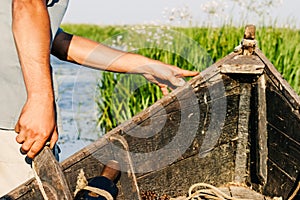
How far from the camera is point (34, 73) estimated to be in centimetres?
185

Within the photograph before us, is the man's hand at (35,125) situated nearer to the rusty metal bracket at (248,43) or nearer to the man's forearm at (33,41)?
the man's forearm at (33,41)

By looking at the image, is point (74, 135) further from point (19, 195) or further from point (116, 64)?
point (19, 195)

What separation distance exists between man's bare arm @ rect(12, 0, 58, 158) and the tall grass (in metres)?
2.91

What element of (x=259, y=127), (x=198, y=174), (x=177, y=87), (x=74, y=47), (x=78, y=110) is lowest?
(x=78, y=110)

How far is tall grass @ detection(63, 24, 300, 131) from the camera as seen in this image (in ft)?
16.0

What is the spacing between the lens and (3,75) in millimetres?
2143

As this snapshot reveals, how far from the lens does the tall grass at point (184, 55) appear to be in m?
4.88

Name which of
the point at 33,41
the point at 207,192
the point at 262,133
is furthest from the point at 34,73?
the point at 262,133

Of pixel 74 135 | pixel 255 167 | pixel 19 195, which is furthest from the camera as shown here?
pixel 74 135

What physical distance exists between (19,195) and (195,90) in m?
1.07

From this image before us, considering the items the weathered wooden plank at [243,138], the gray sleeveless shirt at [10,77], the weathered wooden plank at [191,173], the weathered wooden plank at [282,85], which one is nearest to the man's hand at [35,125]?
the gray sleeveless shirt at [10,77]

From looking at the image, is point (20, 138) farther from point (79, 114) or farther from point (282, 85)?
point (79, 114)

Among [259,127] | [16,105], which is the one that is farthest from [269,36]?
[16,105]

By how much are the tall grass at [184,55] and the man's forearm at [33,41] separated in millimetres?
2906
